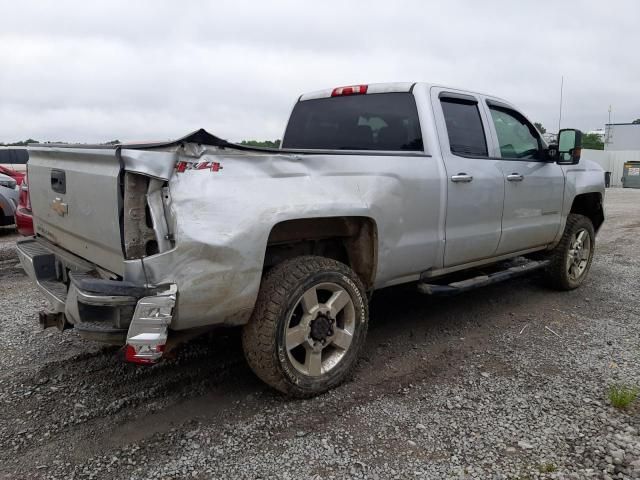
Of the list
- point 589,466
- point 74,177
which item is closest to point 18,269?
point 74,177

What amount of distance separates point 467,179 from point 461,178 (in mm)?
85

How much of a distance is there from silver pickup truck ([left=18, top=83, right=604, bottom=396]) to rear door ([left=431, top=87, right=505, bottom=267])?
0.05 feet

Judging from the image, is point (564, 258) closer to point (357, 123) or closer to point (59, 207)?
point (357, 123)

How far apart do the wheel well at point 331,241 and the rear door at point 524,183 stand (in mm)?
1573

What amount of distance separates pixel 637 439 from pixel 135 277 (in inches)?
108

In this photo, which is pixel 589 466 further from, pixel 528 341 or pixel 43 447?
pixel 43 447

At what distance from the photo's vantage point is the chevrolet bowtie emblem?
3.35m

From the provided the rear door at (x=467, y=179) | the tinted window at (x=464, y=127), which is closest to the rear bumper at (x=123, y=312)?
the rear door at (x=467, y=179)

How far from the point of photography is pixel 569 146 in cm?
504

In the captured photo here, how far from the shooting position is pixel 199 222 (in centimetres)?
268

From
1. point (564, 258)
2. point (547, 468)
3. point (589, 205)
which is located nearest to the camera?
point (547, 468)

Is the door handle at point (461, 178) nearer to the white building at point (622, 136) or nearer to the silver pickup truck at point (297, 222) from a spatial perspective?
the silver pickup truck at point (297, 222)

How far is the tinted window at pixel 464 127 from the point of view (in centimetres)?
422

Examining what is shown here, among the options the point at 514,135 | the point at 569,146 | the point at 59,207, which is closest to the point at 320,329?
the point at 59,207
